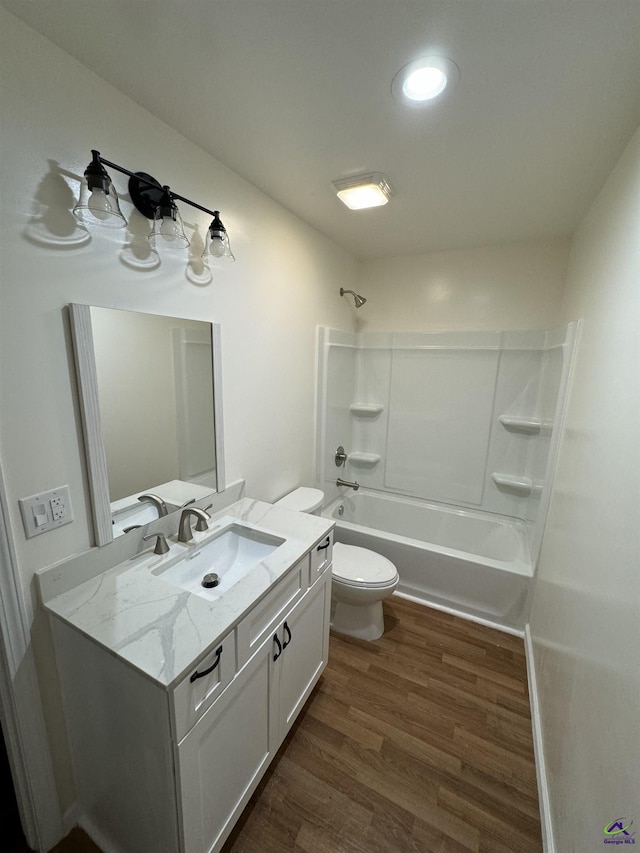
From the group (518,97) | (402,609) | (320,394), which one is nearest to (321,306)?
(320,394)

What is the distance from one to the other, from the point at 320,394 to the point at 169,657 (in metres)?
1.90

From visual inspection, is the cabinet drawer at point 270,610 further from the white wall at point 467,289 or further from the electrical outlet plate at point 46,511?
the white wall at point 467,289

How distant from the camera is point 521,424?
2.54 m

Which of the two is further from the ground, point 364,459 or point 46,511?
point 46,511

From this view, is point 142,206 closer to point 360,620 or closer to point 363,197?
point 363,197

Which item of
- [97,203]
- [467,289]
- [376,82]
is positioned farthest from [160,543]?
[467,289]

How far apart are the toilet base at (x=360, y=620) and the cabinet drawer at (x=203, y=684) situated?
3.83 ft

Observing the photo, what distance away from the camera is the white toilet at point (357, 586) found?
1.92 m

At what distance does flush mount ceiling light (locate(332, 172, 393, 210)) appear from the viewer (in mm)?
1586

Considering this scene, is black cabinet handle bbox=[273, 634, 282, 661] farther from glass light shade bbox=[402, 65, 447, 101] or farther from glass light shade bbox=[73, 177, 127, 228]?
glass light shade bbox=[402, 65, 447, 101]

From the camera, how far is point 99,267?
1.11 meters

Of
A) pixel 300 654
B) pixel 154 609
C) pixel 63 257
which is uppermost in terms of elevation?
pixel 63 257

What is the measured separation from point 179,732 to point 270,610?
0.41 m

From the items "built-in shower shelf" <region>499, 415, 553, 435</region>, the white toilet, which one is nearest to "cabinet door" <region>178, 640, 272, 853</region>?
the white toilet
